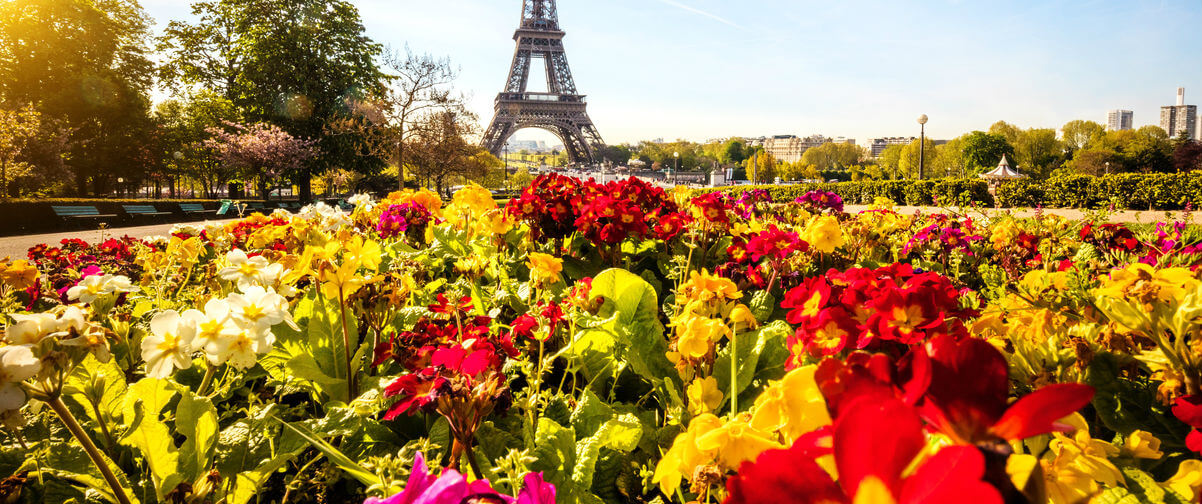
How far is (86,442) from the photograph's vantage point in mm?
970

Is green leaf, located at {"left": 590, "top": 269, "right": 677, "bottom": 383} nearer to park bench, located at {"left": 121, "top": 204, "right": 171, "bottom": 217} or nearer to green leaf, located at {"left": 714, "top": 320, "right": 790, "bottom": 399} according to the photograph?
green leaf, located at {"left": 714, "top": 320, "right": 790, "bottom": 399}

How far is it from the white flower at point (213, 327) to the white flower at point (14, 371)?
24cm

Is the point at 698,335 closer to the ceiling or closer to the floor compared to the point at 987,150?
closer to the floor

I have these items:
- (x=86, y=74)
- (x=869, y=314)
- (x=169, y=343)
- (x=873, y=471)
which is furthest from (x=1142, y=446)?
(x=86, y=74)

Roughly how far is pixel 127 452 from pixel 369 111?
21.5 meters

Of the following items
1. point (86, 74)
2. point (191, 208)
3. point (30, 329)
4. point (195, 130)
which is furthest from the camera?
point (195, 130)

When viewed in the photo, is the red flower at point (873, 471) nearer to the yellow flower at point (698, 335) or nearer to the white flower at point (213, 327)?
the yellow flower at point (698, 335)

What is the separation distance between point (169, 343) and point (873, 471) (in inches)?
47.5

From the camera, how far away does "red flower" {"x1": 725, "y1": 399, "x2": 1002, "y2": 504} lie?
0.89 feet

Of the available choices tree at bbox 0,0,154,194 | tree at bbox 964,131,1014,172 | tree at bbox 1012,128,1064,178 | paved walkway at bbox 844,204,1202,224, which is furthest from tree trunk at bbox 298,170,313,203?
tree at bbox 1012,128,1064,178

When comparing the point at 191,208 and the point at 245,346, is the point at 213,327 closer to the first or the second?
the point at 245,346

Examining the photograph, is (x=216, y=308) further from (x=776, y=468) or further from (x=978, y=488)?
(x=978, y=488)

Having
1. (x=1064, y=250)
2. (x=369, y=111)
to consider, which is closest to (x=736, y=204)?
(x=1064, y=250)

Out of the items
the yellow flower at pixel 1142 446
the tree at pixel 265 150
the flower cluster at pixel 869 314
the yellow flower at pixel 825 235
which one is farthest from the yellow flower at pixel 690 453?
the tree at pixel 265 150
